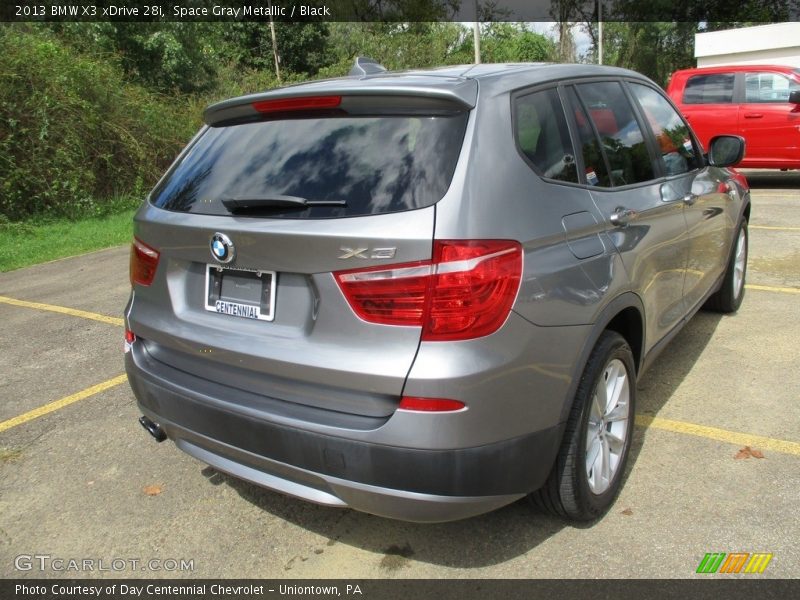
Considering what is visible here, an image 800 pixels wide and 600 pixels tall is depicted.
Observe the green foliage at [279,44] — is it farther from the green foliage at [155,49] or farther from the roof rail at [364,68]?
the roof rail at [364,68]

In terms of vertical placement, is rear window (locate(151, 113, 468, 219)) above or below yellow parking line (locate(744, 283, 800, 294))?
above

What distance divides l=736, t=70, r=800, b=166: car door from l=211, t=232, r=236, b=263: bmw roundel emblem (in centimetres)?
1096

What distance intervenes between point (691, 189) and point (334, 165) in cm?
235

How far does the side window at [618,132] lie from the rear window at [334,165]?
3.35 ft

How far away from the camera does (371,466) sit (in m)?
2.18

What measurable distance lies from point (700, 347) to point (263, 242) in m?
3.48

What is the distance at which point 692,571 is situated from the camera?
8.20ft

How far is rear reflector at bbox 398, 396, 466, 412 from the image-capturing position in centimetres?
210

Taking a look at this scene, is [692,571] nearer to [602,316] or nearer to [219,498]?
[602,316]

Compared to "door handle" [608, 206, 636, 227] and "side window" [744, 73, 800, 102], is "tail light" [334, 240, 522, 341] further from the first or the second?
"side window" [744, 73, 800, 102]

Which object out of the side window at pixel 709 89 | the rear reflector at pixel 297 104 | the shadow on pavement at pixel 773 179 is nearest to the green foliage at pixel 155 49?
the side window at pixel 709 89

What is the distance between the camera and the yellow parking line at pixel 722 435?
3314 mm

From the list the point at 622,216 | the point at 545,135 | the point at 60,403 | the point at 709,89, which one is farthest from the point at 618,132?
the point at 709,89

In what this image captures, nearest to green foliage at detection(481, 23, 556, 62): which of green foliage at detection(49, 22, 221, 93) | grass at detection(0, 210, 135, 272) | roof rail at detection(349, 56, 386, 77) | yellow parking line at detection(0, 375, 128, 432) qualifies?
green foliage at detection(49, 22, 221, 93)
